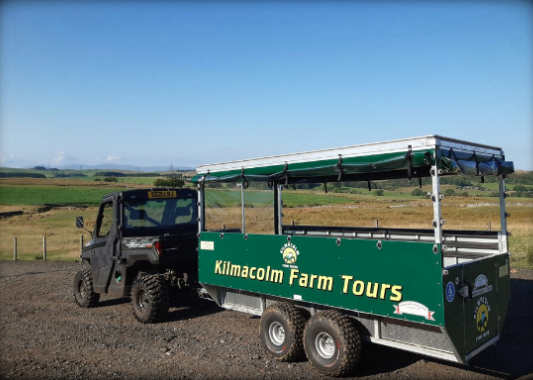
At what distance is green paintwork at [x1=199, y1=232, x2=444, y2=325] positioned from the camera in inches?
177

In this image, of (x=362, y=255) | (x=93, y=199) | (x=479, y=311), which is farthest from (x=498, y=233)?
(x=93, y=199)

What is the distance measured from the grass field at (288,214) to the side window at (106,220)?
91.0 inches

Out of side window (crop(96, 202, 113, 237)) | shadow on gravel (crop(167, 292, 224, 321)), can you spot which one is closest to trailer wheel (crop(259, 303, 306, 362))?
shadow on gravel (crop(167, 292, 224, 321))

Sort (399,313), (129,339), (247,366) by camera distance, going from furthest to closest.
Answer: (129,339), (247,366), (399,313)

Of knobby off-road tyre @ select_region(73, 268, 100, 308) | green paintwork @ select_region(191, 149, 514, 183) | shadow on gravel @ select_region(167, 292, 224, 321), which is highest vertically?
green paintwork @ select_region(191, 149, 514, 183)

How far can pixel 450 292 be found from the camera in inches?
176

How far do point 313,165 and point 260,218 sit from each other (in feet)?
7.00

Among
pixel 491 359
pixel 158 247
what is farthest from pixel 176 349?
pixel 491 359

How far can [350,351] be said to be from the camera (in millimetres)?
4945

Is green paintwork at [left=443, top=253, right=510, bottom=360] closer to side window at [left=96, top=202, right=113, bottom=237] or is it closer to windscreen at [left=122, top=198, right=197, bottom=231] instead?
windscreen at [left=122, top=198, right=197, bottom=231]

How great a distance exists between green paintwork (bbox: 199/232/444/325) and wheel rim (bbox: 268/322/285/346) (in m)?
0.42

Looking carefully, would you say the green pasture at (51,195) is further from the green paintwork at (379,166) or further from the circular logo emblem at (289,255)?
the circular logo emblem at (289,255)

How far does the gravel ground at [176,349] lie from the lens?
5.44 meters

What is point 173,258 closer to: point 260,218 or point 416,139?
point 260,218
